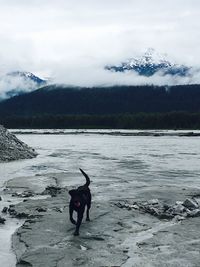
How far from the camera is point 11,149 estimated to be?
53406mm

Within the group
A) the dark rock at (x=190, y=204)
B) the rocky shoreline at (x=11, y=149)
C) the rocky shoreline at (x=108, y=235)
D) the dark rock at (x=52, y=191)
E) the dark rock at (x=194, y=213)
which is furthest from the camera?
the rocky shoreline at (x=11, y=149)

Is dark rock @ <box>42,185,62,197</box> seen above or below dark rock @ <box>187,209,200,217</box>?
below

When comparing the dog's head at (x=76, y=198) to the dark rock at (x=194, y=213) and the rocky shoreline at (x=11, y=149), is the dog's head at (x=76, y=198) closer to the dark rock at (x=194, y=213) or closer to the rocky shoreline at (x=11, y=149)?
the dark rock at (x=194, y=213)

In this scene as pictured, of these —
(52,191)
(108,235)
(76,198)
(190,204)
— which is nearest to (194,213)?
(190,204)

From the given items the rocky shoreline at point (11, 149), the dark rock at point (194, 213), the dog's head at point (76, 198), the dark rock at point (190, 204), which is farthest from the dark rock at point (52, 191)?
the rocky shoreline at point (11, 149)

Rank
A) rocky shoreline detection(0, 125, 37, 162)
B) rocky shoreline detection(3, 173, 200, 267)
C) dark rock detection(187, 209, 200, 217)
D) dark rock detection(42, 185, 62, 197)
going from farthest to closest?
1. rocky shoreline detection(0, 125, 37, 162)
2. dark rock detection(42, 185, 62, 197)
3. dark rock detection(187, 209, 200, 217)
4. rocky shoreline detection(3, 173, 200, 267)

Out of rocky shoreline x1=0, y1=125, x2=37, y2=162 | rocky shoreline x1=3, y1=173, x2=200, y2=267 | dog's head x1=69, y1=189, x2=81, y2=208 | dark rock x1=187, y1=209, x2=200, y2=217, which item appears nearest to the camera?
rocky shoreline x1=3, y1=173, x2=200, y2=267

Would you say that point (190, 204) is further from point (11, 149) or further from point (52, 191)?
point (11, 149)

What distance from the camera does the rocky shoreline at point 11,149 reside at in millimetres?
50438

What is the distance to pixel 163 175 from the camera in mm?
35969

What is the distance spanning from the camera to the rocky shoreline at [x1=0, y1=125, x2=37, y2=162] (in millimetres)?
50438

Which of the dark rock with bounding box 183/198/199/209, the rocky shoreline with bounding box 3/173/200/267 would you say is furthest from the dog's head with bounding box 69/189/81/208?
the dark rock with bounding box 183/198/199/209

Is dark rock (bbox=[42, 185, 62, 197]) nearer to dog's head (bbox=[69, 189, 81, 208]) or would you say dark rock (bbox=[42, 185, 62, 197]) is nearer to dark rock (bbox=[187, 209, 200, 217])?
dark rock (bbox=[187, 209, 200, 217])

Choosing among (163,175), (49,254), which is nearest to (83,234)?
(49,254)
